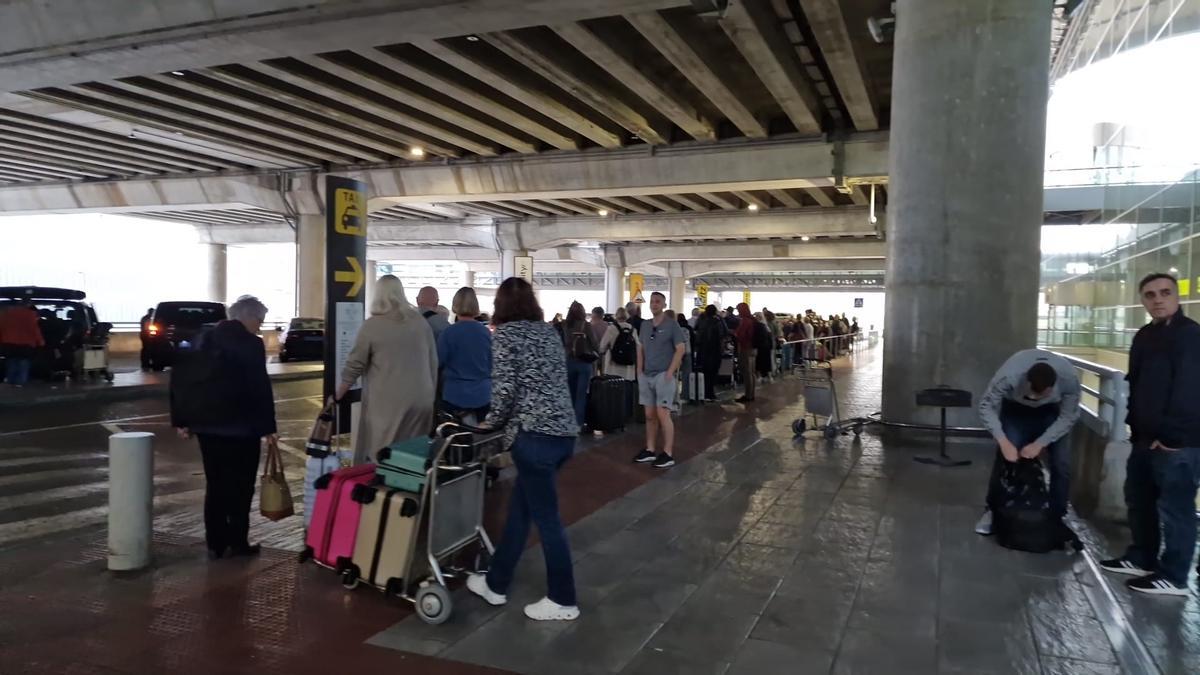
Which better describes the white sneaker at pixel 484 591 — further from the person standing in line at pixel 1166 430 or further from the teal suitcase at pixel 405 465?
the person standing in line at pixel 1166 430

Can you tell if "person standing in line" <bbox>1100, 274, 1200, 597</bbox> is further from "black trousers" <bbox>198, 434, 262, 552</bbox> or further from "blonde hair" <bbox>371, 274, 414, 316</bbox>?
"black trousers" <bbox>198, 434, 262, 552</bbox>

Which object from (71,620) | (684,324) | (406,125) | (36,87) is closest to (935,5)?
(684,324)

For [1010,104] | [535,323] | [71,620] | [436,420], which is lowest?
[71,620]

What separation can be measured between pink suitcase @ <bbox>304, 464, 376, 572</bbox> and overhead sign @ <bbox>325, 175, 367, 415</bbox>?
143 cm

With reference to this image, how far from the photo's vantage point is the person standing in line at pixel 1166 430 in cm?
496

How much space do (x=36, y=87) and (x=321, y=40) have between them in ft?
21.9

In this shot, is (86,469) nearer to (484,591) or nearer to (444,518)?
(444,518)

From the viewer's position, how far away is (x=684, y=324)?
16.4m

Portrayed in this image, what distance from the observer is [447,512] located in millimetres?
4883

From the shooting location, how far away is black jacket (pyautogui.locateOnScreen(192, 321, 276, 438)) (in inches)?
215

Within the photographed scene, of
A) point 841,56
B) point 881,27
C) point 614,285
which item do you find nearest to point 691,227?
point 614,285

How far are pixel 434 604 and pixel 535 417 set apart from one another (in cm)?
119

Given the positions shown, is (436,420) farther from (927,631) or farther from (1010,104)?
(1010,104)

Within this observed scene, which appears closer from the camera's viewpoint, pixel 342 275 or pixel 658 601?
pixel 658 601
